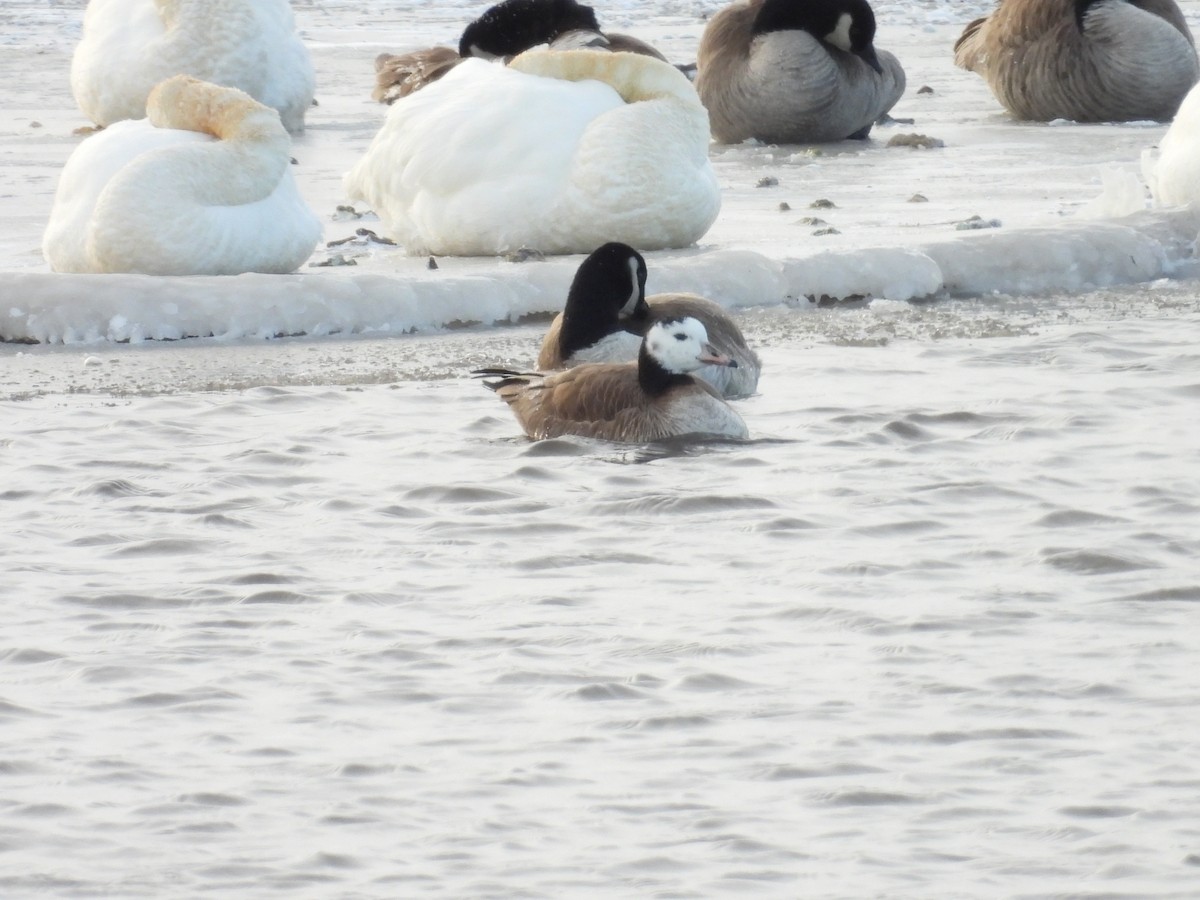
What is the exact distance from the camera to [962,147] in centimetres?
1345

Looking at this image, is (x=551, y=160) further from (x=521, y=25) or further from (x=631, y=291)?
(x=521, y=25)

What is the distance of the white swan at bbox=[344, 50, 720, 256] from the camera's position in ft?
31.5

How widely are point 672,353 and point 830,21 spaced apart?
692 cm

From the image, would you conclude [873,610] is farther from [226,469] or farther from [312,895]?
[226,469]

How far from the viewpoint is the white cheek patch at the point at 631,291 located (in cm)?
792

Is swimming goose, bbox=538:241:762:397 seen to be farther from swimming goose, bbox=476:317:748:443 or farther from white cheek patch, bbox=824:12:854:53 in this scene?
white cheek patch, bbox=824:12:854:53

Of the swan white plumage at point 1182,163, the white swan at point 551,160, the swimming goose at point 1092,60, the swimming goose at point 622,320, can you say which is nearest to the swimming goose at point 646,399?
the swimming goose at point 622,320

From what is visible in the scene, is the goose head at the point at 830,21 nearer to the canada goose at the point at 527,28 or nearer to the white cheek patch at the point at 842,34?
A: the white cheek patch at the point at 842,34

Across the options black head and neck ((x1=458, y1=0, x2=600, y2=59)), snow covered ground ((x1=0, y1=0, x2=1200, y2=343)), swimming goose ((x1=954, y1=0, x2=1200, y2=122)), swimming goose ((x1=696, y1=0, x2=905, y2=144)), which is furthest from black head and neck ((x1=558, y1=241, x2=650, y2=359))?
swimming goose ((x1=954, y1=0, x2=1200, y2=122))

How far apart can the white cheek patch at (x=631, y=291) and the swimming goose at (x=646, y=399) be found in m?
0.47

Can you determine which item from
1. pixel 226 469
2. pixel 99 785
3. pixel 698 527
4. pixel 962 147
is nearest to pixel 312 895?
pixel 99 785

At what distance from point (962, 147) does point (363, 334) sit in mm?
5754

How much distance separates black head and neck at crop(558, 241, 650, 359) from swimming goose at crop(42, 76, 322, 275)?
1.61m

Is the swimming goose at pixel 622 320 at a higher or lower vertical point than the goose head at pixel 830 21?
lower
